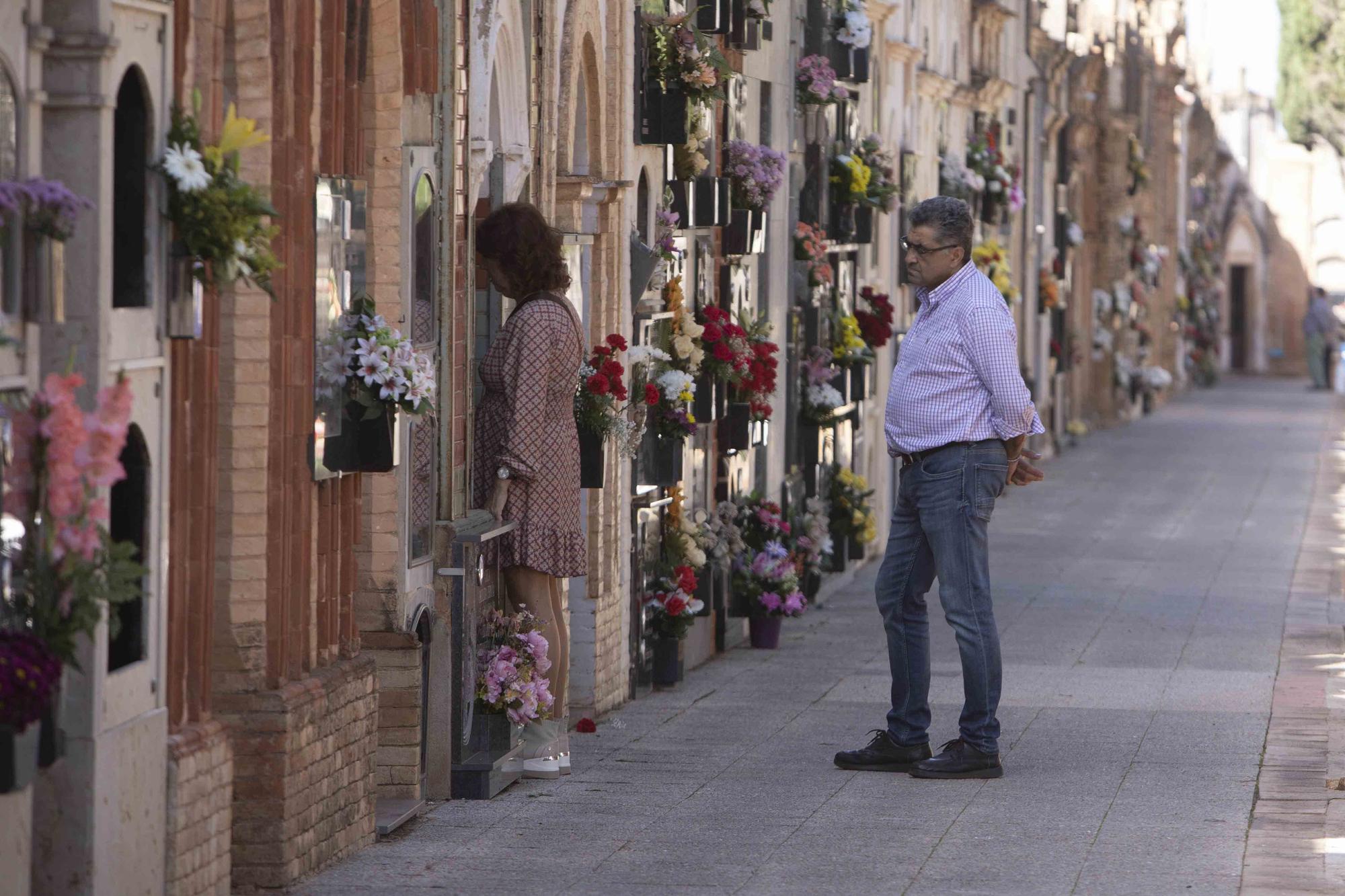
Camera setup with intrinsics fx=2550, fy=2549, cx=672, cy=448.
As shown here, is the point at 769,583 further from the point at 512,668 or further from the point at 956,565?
the point at 512,668

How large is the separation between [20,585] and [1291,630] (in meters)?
10.1

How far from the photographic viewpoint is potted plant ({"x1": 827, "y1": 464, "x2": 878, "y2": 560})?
15.5 meters

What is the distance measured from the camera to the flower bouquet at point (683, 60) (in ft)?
37.8

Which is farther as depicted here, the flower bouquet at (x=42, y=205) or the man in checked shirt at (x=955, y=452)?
the man in checked shirt at (x=955, y=452)

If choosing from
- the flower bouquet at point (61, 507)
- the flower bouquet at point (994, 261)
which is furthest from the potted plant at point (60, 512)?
the flower bouquet at point (994, 261)

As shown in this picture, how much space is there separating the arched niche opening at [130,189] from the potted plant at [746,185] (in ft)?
23.4

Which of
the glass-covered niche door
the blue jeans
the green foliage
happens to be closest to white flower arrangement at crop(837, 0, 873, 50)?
the blue jeans

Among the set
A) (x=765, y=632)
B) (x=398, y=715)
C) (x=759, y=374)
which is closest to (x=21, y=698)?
(x=398, y=715)

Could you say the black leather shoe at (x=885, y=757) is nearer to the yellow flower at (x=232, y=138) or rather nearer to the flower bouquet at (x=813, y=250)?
the yellow flower at (x=232, y=138)

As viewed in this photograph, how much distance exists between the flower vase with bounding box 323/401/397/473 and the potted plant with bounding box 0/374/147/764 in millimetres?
1988

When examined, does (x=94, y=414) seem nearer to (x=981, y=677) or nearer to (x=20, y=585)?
(x=20, y=585)

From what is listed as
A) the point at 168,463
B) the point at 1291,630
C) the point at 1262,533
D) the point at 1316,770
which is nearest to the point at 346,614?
the point at 168,463

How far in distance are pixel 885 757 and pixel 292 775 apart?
2939 mm

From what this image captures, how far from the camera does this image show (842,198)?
16.1 m
